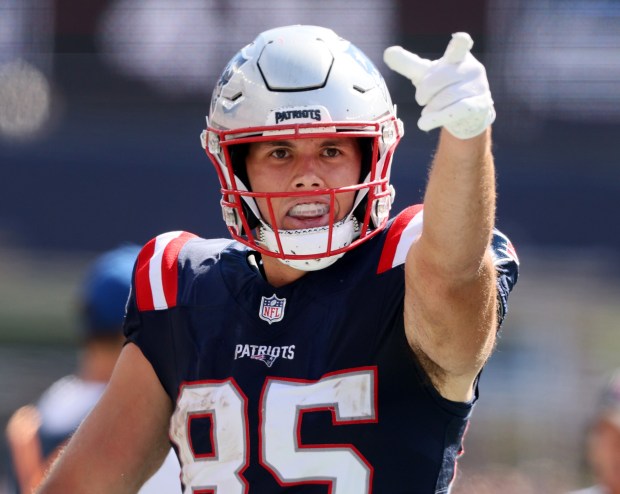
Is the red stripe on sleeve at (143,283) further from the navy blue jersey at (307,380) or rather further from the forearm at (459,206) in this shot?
the forearm at (459,206)

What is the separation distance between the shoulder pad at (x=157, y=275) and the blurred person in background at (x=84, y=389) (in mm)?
1161

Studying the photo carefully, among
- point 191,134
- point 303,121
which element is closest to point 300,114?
point 303,121

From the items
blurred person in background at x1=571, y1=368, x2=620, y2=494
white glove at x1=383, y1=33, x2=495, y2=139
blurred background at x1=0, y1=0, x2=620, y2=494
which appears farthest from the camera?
blurred background at x1=0, y1=0, x2=620, y2=494

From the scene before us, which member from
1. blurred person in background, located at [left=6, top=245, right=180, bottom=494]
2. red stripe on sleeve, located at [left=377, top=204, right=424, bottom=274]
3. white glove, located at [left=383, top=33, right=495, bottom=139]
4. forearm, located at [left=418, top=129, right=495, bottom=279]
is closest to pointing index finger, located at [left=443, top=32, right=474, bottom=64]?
white glove, located at [left=383, top=33, right=495, bottom=139]

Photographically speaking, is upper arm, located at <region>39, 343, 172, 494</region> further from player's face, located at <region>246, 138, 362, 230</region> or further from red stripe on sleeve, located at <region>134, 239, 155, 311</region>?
player's face, located at <region>246, 138, 362, 230</region>

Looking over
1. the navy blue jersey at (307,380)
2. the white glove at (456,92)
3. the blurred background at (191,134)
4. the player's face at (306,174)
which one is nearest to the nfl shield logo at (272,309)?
the navy blue jersey at (307,380)

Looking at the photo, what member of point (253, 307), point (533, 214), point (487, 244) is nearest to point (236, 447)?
point (253, 307)

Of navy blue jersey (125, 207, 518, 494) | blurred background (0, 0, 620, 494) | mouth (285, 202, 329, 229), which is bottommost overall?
blurred background (0, 0, 620, 494)

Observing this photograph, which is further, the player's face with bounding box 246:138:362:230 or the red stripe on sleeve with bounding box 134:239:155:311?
the red stripe on sleeve with bounding box 134:239:155:311

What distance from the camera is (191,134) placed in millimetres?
8438

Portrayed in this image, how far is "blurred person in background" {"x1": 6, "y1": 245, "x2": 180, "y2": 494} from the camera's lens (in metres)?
3.68

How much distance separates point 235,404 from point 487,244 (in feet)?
1.94

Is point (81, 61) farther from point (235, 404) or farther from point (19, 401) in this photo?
point (235, 404)

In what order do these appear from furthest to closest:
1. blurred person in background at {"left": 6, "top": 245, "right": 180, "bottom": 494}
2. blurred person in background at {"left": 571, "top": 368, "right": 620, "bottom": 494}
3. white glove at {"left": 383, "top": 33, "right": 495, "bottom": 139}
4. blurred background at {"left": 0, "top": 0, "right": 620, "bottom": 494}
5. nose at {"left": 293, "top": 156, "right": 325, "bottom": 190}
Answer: blurred background at {"left": 0, "top": 0, "right": 620, "bottom": 494}
blurred person in background at {"left": 6, "top": 245, "right": 180, "bottom": 494}
blurred person in background at {"left": 571, "top": 368, "right": 620, "bottom": 494}
nose at {"left": 293, "top": 156, "right": 325, "bottom": 190}
white glove at {"left": 383, "top": 33, "right": 495, "bottom": 139}
